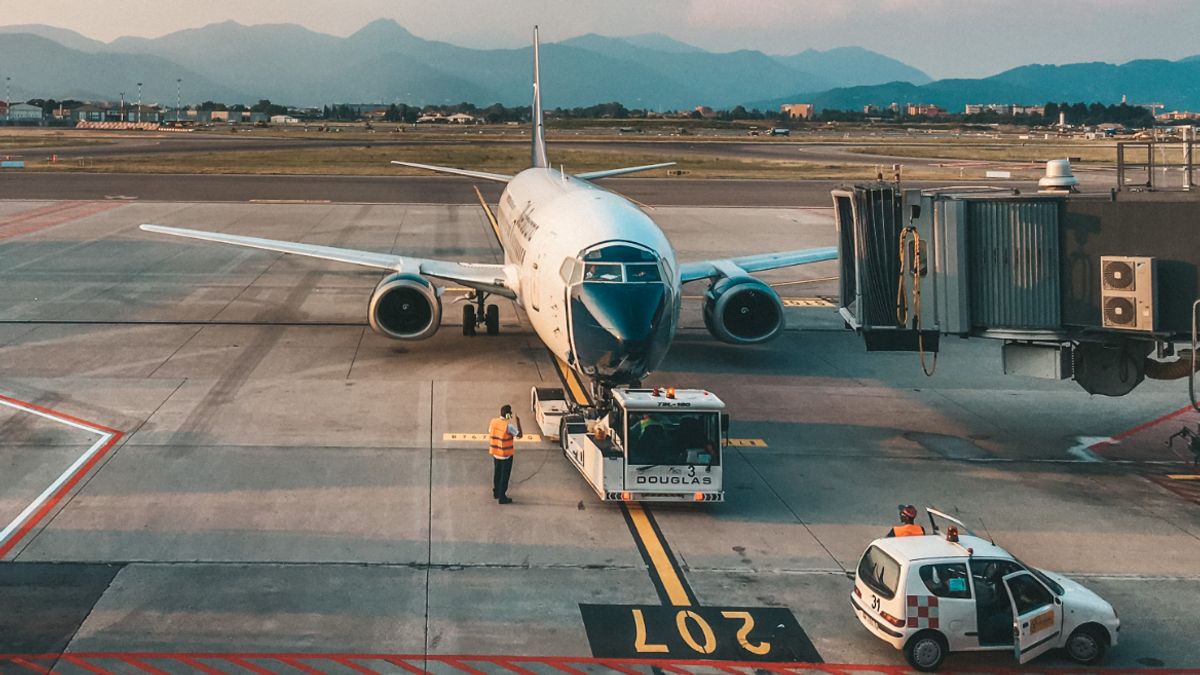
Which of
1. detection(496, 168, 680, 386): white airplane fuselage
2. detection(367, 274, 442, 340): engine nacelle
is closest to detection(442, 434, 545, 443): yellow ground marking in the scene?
detection(496, 168, 680, 386): white airplane fuselage

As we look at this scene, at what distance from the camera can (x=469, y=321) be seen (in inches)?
1464

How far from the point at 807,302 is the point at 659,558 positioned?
28.1 meters

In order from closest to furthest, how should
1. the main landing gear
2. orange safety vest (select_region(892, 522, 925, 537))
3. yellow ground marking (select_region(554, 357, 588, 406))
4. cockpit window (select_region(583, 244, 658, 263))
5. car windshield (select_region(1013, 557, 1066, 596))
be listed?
car windshield (select_region(1013, 557, 1066, 596)) < orange safety vest (select_region(892, 522, 925, 537)) < cockpit window (select_region(583, 244, 658, 263)) < yellow ground marking (select_region(554, 357, 588, 406)) < the main landing gear

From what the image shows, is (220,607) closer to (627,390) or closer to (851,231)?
(627,390)

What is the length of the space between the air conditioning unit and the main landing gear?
61.6 ft

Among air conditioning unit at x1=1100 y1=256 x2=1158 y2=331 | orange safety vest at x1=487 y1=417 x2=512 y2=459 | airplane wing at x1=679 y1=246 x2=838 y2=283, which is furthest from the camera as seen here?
airplane wing at x1=679 y1=246 x2=838 y2=283

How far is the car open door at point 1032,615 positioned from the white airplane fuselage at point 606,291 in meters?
9.49

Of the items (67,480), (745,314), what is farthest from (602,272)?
(67,480)

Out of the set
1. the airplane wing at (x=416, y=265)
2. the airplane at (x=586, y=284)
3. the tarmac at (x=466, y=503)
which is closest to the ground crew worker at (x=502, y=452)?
the tarmac at (x=466, y=503)

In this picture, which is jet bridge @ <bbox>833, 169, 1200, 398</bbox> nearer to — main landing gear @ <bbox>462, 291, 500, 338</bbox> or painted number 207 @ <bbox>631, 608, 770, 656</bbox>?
painted number 207 @ <bbox>631, 608, 770, 656</bbox>

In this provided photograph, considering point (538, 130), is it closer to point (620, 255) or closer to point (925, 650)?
point (620, 255)

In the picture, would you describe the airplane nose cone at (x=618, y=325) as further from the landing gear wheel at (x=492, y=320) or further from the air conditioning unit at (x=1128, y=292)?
the landing gear wheel at (x=492, y=320)

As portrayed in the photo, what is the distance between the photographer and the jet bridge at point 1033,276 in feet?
76.6

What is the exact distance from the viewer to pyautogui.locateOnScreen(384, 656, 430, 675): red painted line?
15.3 metres
